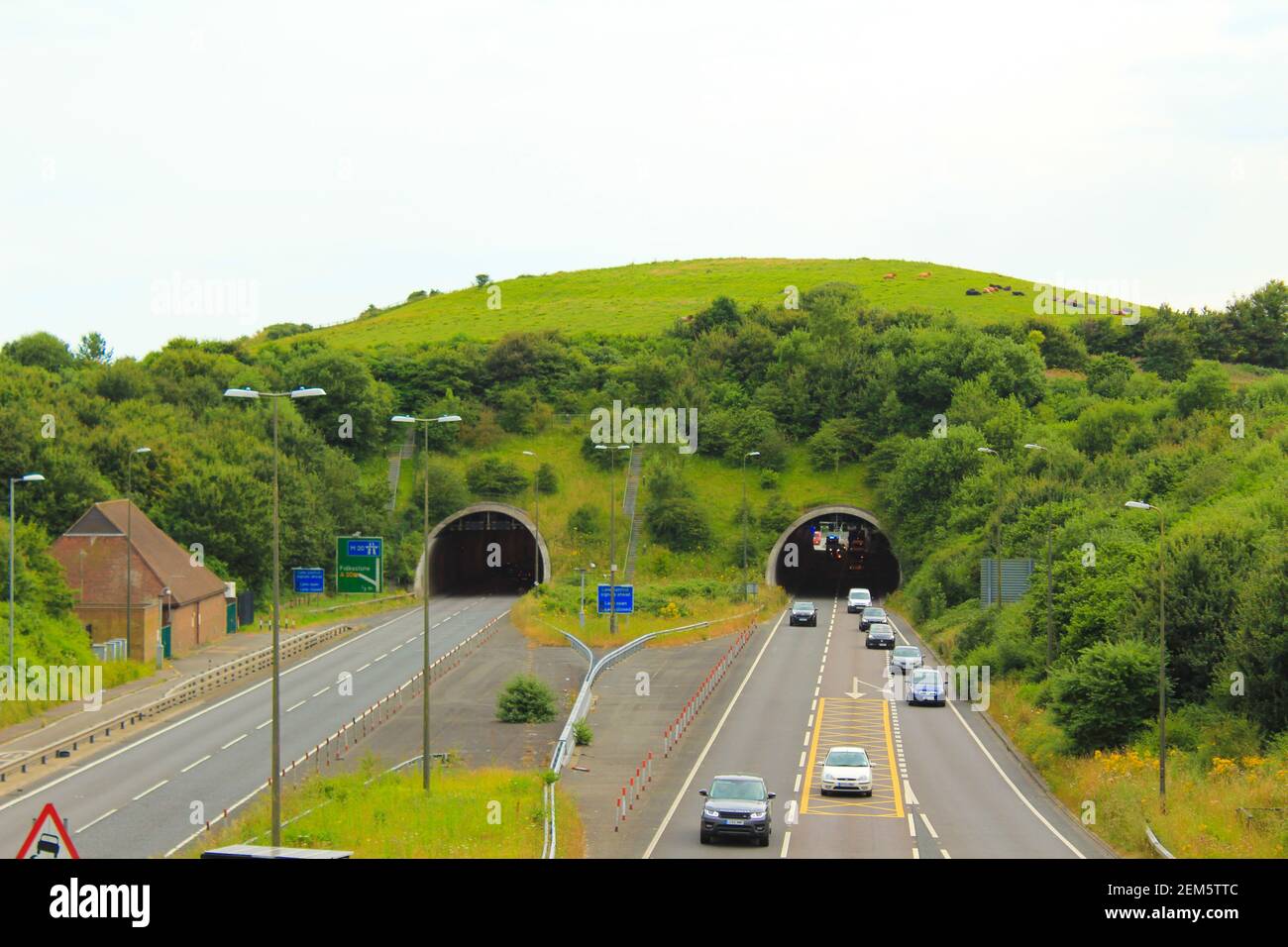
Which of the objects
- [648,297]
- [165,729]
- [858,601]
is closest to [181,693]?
[165,729]

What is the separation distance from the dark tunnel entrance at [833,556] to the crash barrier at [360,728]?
35.8 m

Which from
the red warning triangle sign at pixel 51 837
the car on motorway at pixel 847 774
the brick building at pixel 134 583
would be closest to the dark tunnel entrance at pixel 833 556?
the brick building at pixel 134 583

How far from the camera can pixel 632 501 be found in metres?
101

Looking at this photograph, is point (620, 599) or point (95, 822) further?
point (620, 599)

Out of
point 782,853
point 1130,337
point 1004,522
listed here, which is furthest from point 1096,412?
point 782,853

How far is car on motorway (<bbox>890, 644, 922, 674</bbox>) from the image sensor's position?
5703cm

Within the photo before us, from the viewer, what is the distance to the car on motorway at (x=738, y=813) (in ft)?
95.1

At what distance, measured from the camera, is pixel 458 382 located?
380 feet

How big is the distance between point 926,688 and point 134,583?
1336 inches

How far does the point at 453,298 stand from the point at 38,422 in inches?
4353

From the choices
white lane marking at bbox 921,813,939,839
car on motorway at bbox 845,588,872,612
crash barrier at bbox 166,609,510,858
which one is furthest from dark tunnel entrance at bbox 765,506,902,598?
white lane marking at bbox 921,813,939,839

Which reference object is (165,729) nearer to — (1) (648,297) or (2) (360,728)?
(2) (360,728)

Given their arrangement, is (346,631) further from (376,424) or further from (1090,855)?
(1090,855)

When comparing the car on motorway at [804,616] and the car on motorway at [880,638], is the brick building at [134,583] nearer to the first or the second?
the car on motorway at [804,616]
